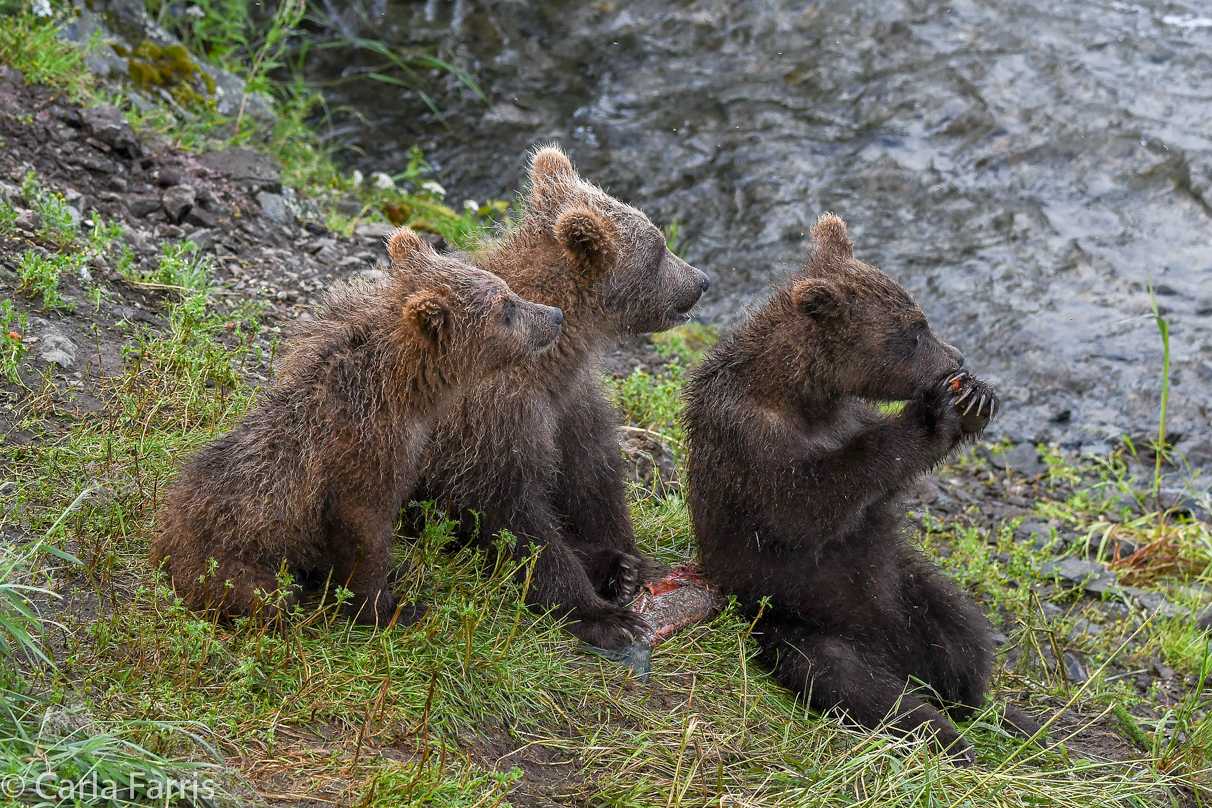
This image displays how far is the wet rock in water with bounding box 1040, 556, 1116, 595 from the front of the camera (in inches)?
272

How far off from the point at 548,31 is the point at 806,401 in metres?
8.76

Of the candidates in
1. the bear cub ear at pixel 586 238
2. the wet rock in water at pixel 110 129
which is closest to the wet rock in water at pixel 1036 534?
the bear cub ear at pixel 586 238

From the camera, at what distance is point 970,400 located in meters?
4.86

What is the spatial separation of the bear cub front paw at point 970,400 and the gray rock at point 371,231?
15.4 ft

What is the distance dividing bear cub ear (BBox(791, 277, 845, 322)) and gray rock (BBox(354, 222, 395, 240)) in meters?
4.11

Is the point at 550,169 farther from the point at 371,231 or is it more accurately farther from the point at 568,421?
the point at 371,231

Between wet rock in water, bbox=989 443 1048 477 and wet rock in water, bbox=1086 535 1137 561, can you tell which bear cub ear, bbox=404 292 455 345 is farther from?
wet rock in water, bbox=989 443 1048 477

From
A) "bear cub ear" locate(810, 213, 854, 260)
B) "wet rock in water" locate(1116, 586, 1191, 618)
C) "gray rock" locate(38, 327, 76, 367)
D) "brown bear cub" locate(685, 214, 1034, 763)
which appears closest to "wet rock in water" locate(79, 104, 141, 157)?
"gray rock" locate(38, 327, 76, 367)

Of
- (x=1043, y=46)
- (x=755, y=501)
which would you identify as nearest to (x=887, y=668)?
(x=755, y=501)

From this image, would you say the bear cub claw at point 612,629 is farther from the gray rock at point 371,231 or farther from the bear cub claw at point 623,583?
the gray rock at point 371,231

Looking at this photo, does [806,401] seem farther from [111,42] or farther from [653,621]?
[111,42]

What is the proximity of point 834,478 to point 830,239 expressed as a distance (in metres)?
1.18

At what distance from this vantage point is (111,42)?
8945 mm

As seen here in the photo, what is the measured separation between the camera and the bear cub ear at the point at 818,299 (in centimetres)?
496
